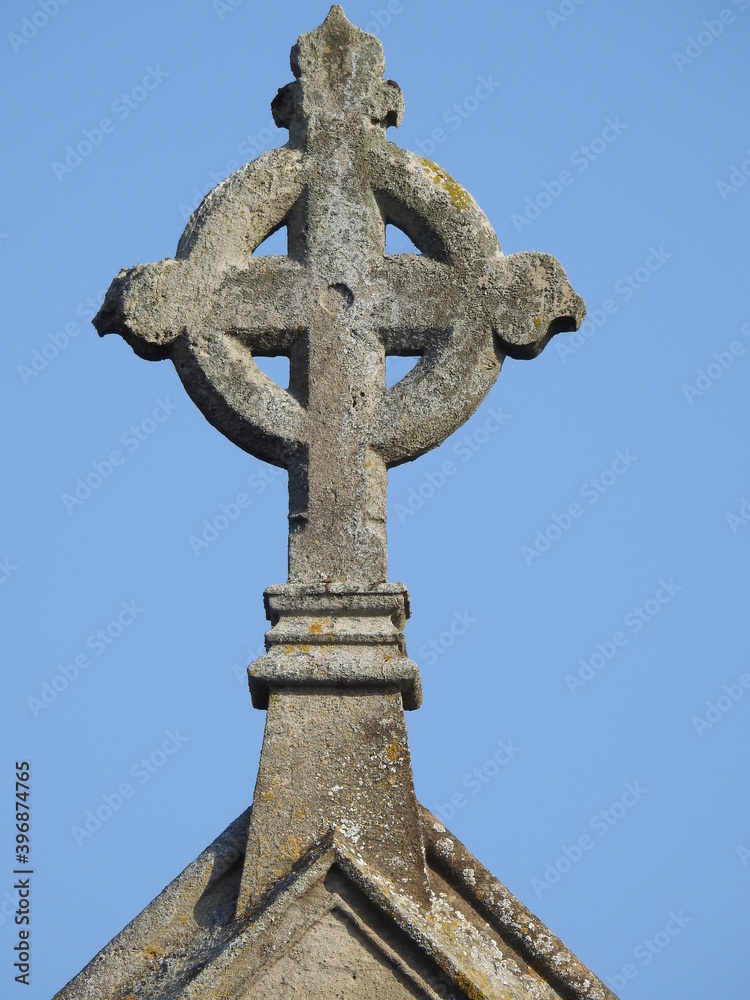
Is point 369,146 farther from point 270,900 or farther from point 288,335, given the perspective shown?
point 270,900

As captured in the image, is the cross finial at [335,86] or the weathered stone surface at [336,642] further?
the cross finial at [335,86]

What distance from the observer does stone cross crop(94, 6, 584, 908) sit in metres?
6.11

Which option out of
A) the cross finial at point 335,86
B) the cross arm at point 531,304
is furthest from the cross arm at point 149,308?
the cross arm at point 531,304

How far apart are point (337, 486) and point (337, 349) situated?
1.95 feet

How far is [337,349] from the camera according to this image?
6684mm

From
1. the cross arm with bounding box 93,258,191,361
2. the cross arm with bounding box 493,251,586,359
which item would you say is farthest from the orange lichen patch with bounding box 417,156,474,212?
the cross arm with bounding box 93,258,191,361

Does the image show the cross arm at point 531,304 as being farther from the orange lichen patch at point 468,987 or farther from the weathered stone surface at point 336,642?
the orange lichen patch at point 468,987

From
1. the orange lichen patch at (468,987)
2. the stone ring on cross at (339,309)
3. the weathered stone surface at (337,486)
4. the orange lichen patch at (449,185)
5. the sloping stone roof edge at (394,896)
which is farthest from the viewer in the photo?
the orange lichen patch at (449,185)

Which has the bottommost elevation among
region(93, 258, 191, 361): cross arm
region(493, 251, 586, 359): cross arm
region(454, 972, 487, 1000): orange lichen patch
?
region(454, 972, 487, 1000): orange lichen patch

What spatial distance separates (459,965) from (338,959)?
1.37 ft

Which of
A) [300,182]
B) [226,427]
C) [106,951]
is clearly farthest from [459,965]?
[300,182]

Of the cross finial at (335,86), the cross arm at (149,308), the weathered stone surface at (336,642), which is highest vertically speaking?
the cross finial at (335,86)

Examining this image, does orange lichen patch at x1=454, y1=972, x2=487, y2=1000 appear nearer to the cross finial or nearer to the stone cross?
the stone cross

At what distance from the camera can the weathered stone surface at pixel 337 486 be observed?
18.9 feet
